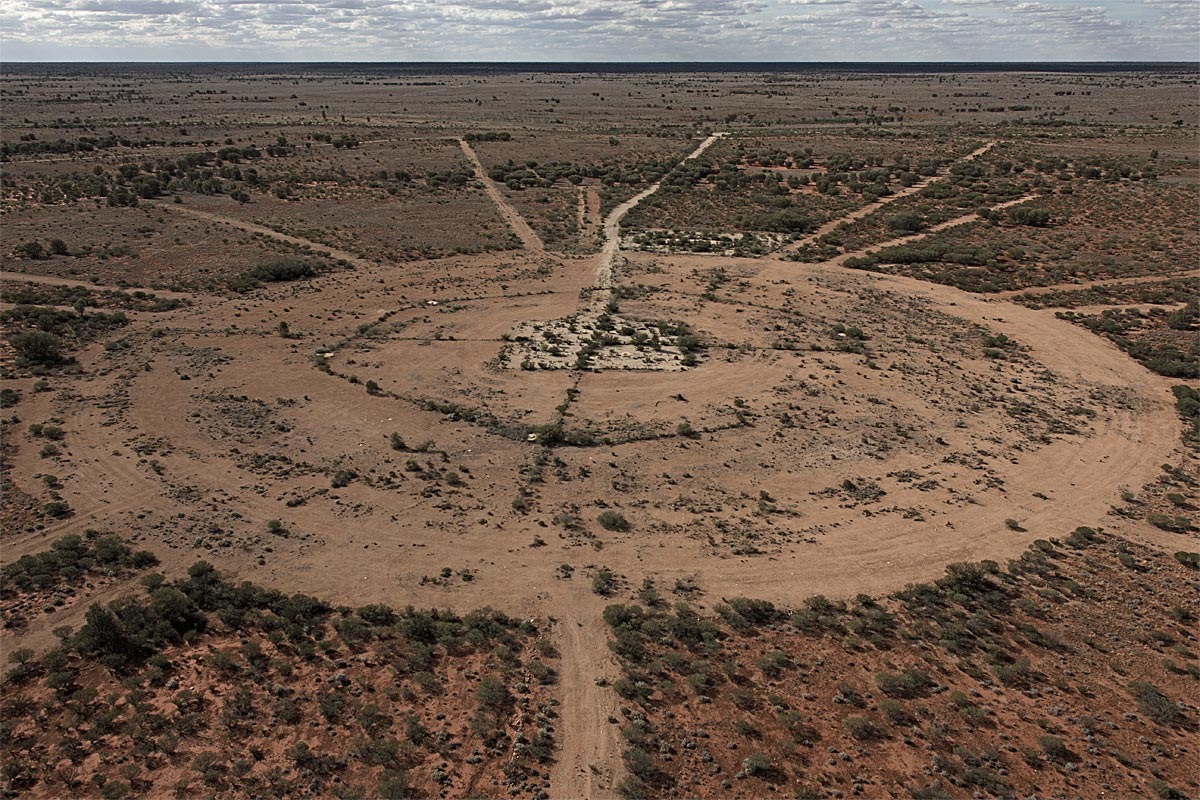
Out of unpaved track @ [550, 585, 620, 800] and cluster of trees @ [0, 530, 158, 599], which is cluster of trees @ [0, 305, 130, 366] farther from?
unpaved track @ [550, 585, 620, 800]

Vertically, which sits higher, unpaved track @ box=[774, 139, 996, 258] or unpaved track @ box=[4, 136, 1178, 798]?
unpaved track @ box=[774, 139, 996, 258]

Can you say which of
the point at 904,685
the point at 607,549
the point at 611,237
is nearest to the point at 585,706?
the point at 607,549

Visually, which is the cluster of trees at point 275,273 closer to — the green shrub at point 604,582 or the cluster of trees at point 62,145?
the green shrub at point 604,582

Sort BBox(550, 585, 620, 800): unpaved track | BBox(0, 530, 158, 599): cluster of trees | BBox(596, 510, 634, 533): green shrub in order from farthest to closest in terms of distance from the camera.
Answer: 1. BBox(596, 510, 634, 533): green shrub
2. BBox(0, 530, 158, 599): cluster of trees
3. BBox(550, 585, 620, 800): unpaved track

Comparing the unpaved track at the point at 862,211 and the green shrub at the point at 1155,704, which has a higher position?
the unpaved track at the point at 862,211

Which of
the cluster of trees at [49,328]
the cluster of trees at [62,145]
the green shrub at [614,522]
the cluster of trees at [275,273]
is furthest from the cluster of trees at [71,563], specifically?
the cluster of trees at [62,145]

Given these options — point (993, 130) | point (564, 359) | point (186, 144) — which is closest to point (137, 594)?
point (564, 359)

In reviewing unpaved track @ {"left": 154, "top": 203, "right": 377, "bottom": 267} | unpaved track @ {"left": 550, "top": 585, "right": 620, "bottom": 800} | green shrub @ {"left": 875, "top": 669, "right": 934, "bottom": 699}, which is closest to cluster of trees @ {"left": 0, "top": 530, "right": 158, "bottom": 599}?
unpaved track @ {"left": 550, "top": 585, "right": 620, "bottom": 800}
